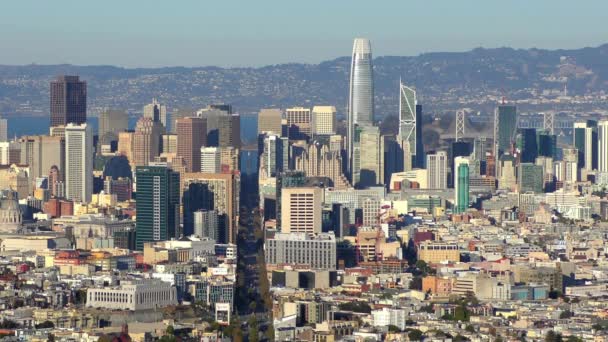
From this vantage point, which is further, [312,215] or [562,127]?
[562,127]

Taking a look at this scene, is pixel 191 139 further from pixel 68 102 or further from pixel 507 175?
pixel 507 175

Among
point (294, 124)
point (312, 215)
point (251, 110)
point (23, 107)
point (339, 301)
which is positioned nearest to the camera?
point (339, 301)

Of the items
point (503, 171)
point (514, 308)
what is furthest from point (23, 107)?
point (514, 308)

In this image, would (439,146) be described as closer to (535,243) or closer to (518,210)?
(518,210)

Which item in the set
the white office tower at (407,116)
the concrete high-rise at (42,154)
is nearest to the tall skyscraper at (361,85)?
the white office tower at (407,116)

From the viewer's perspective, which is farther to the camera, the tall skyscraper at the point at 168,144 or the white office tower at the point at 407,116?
the white office tower at the point at 407,116

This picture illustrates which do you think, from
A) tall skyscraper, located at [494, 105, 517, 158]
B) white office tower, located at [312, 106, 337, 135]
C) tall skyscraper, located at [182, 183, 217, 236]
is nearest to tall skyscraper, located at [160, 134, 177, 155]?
white office tower, located at [312, 106, 337, 135]

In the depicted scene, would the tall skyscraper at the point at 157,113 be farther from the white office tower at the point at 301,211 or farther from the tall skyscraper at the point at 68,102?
the white office tower at the point at 301,211
